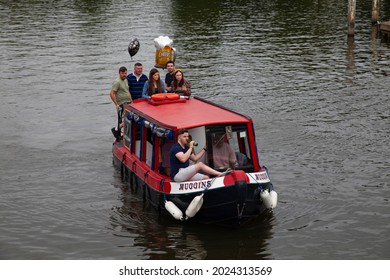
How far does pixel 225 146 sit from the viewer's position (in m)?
18.3

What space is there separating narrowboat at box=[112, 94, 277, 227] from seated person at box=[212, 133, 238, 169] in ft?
0.07

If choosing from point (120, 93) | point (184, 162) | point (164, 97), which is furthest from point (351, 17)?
point (184, 162)

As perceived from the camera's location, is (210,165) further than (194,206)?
Yes

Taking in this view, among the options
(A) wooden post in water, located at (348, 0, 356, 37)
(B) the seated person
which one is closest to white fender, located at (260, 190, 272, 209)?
(B) the seated person

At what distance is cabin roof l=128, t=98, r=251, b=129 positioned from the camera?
18.2m

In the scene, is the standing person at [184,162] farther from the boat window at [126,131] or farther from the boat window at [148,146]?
the boat window at [126,131]

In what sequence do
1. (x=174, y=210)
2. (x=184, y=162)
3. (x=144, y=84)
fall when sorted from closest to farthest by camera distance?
(x=184, y=162), (x=174, y=210), (x=144, y=84)

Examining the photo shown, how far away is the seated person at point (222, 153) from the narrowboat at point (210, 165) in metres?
0.02

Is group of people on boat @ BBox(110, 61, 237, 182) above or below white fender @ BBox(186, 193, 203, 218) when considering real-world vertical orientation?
above

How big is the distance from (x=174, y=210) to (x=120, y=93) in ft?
21.8

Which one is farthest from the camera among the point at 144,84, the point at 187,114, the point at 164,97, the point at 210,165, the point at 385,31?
the point at 385,31

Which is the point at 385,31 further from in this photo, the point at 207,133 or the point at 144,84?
the point at 207,133

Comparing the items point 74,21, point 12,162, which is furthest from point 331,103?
point 74,21

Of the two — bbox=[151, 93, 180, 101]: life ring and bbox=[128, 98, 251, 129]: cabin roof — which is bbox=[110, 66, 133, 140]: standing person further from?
bbox=[151, 93, 180, 101]: life ring
